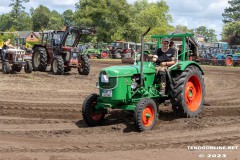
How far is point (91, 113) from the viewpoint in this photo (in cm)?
725

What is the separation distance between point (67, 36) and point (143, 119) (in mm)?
11363

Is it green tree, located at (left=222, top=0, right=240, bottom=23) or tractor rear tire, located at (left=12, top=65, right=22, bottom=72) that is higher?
green tree, located at (left=222, top=0, right=240, bottom=23)

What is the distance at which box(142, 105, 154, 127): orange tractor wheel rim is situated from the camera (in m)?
6.67

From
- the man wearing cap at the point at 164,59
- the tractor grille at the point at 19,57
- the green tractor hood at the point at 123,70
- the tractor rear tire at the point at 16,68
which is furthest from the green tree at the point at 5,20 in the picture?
the green tractor hood at the point at 123,70

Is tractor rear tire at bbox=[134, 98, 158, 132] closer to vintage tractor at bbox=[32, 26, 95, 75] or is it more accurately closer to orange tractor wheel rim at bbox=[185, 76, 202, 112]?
orange tractor wheel rim at bbox=[185, 76, 202, 112]

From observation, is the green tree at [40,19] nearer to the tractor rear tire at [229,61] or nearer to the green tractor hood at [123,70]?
the tractor rear tire at [229,61]

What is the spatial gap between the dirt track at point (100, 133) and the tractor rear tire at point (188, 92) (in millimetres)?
229

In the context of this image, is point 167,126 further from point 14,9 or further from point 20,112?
point 14,9

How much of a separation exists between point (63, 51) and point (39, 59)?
165cm

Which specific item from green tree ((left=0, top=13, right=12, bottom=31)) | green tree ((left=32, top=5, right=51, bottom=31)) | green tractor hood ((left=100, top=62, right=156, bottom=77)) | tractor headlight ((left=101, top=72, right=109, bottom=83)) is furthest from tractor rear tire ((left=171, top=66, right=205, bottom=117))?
green tree ((left=0, top=13, right=12, bottom=31))

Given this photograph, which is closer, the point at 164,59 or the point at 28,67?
the point at 164,59

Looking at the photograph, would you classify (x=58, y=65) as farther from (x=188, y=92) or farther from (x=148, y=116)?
(x=148, y=116)

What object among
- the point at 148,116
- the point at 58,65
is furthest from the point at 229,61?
the point at 148,116

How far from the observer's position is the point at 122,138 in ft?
20.3
